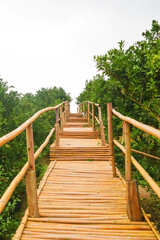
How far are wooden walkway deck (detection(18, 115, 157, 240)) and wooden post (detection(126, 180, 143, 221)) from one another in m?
0.07

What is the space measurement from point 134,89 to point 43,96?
21966 millimetres

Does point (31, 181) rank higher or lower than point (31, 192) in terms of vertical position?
higher

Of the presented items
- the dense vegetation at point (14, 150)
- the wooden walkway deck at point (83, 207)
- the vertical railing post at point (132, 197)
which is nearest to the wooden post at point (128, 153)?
the vertical railing post at point (132, 197)

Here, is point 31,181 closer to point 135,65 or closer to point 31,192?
point 31,192

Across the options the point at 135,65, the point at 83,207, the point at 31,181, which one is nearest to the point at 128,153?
the point at 83,207

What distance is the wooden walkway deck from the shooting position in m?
1.87

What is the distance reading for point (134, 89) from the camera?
4207 millimetres

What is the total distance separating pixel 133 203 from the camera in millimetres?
2080

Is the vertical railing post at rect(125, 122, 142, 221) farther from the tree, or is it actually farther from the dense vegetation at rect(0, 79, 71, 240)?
the dense vegetation at rect(0, 79, 71, 240)

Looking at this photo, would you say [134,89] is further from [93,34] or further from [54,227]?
[93,34]

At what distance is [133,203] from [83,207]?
62 centimetres

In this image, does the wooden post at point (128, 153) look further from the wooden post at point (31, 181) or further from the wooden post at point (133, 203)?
the wooden post at point (31, 181)

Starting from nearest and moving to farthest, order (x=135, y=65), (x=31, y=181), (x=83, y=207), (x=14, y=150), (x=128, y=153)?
(x=31, y=181)
(x=128, y=153)
(x=83, y=207)
(x=135, y=65)
(x=14, y=150)

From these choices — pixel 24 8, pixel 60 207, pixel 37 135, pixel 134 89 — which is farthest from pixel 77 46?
pixel 60 207
